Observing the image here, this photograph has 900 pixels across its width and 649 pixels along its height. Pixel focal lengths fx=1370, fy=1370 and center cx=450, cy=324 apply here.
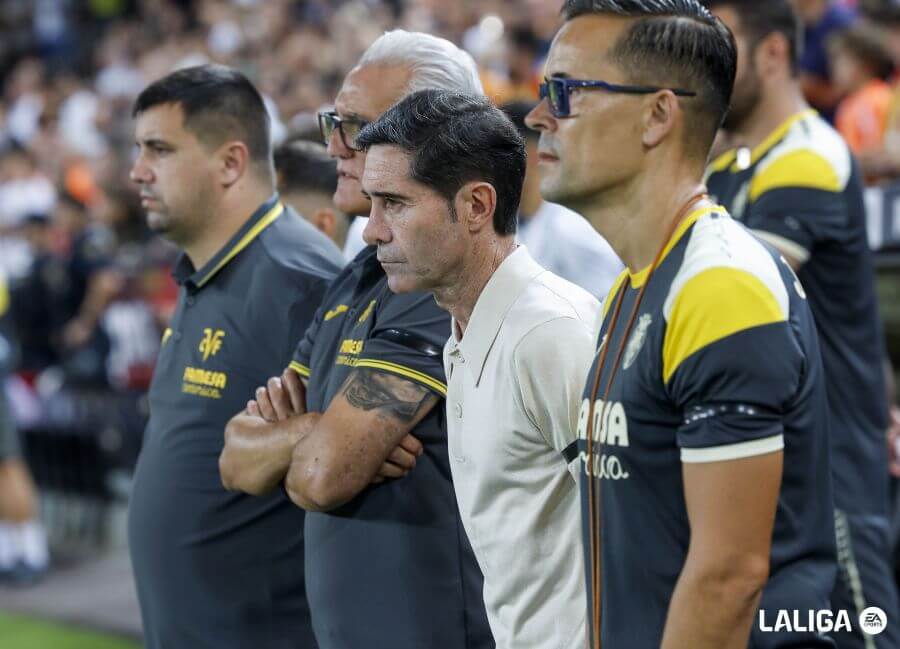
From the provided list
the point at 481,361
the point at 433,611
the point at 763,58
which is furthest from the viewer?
Answer: the point at 763,58

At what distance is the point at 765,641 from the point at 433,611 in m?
1.04

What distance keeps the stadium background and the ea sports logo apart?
2241mm

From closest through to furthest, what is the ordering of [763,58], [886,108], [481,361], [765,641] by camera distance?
[765,641] < [481,361] < [763,58] < [886,108]

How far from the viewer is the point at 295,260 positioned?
3.94 m

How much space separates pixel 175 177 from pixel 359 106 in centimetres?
91

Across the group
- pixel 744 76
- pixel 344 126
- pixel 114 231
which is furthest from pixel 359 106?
pixel 114 231

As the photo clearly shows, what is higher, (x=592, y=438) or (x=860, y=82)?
(x=860, y=82)

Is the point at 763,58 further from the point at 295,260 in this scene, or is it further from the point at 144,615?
the point at 144,615

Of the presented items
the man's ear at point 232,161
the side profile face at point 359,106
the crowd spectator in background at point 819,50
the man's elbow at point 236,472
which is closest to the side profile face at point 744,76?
the side profile face at point 359,106

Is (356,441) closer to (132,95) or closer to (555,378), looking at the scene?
(555,378)

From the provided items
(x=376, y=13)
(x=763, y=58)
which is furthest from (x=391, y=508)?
(x=376, y=13)

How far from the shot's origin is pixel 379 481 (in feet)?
10.2

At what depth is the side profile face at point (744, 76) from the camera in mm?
4020

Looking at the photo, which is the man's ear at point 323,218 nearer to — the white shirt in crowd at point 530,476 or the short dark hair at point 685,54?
the white shirt in crowd at point 530,476
